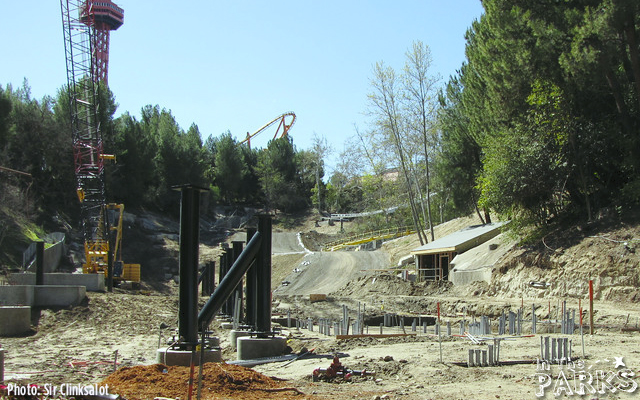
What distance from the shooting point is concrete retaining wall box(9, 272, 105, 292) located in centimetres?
2747

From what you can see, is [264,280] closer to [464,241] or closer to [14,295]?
[14,295]

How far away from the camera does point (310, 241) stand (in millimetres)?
67000

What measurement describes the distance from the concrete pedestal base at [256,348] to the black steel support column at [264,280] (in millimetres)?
200

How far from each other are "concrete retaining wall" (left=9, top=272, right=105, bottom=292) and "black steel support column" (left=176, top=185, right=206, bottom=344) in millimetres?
20837

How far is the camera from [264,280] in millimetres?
11750

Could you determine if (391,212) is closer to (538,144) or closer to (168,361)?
(538,144)

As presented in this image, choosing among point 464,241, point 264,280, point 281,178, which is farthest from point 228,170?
point 264,280

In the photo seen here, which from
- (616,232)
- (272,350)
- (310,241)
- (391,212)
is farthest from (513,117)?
(310,241)

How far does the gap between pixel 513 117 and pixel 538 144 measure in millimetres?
2364

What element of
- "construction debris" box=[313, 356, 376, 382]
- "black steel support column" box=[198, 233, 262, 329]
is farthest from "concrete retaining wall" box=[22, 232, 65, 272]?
"construction debris" box=[313, 356, 376, 382]

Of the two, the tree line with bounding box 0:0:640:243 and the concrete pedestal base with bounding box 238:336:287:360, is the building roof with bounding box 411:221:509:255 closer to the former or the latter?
the tree line with bounding box 0:0:640:243

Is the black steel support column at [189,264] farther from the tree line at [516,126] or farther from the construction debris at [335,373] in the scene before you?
the tree line at [516,126]

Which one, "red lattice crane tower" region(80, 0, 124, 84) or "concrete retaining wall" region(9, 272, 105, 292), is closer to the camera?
"concrete retaining wall" region(9, 272, 105, 292)

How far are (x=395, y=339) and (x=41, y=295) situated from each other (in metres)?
Result: 15.9
